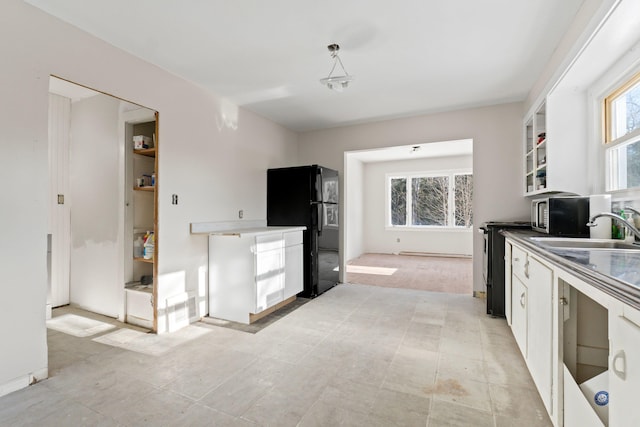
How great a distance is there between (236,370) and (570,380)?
6.12 ft

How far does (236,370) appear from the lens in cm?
204

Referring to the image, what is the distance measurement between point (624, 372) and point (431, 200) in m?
6.84

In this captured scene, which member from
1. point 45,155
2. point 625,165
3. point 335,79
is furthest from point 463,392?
point 45,155

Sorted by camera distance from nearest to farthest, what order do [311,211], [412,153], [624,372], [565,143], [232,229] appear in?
1. [624,372]
2. [565,143]
3. [232,229]
4. [311,211]
5. [412,153]

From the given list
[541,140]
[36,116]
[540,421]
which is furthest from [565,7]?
[36,116]

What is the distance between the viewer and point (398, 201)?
7641 millimetres

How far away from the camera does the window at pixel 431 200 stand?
6.96 meters

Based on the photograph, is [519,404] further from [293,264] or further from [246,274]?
[293,264]

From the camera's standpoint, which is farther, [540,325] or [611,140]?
[611,140]

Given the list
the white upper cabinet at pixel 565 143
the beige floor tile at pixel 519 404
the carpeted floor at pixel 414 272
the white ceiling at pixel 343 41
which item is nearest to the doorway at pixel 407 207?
the carpeted floor at pixel 414 272

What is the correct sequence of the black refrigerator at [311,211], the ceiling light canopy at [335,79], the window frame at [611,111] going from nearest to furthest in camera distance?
1. the window frame at [611,111]
2. the ceiling light canopy at [335,79]
3. the black refrigerator at [311,211]

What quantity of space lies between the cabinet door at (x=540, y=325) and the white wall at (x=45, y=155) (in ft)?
9.36

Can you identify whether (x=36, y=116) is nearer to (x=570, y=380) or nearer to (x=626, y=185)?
(x=570, y=380)

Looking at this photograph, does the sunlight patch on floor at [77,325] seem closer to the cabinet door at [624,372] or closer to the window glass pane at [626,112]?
the cabinet door at [624,372]
